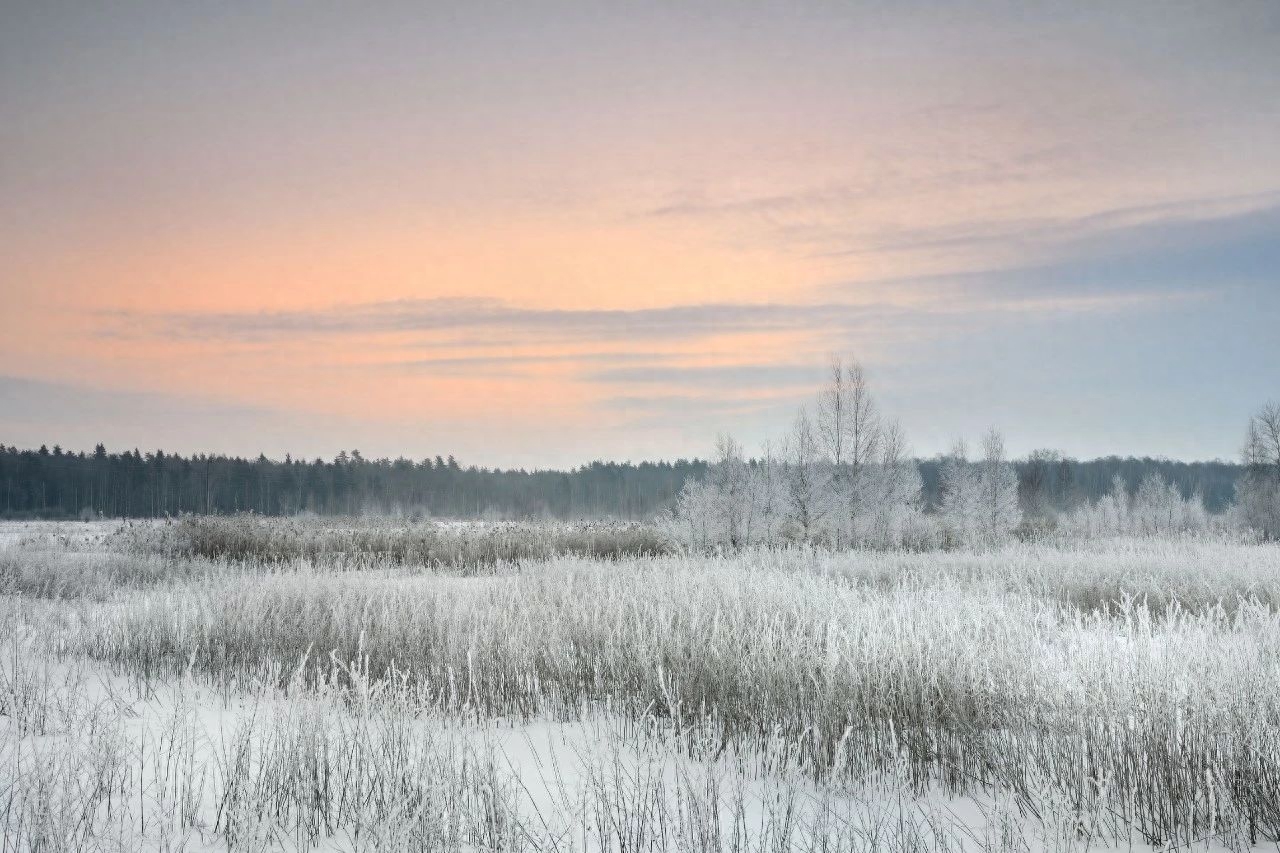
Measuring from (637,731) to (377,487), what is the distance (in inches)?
4241

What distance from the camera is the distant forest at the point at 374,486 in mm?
84000

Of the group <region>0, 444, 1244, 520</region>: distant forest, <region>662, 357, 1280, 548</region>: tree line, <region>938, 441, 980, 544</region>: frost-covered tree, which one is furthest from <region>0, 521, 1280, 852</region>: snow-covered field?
<region>0, 444, 1244, 520</region>: distant forest

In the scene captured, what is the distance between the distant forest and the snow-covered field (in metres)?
56.6

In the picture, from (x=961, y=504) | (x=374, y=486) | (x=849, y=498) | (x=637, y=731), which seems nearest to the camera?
(x=637, y=731)

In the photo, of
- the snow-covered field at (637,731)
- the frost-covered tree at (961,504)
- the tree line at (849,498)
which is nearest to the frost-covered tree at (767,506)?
the tree line at (849,498)

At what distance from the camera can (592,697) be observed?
21.6 ft

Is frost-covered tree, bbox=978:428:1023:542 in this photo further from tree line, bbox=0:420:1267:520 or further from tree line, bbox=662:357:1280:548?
tree line, bbox=0:420:1267:520

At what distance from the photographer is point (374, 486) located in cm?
10625

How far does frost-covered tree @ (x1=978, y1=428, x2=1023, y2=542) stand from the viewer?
38812 mm

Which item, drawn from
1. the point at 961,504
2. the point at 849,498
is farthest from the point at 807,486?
the point at 961,504

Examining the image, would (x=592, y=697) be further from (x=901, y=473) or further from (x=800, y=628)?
(x=901, y=473)

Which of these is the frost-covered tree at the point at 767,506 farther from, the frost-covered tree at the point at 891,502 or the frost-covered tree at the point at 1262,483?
the frost-covered tree at the point at 1262,483

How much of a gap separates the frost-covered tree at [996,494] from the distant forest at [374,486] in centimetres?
2169

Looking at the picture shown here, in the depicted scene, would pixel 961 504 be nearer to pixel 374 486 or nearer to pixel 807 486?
pixel 807 486
